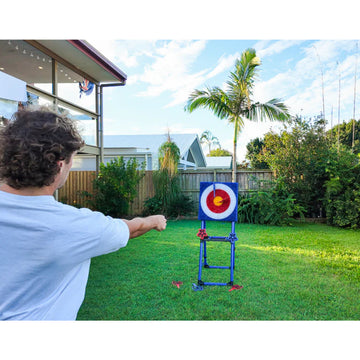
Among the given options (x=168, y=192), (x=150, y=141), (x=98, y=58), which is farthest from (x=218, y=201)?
(x=150, y=141)

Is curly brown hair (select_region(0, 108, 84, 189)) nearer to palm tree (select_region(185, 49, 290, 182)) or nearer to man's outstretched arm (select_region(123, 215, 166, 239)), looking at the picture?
man's outstretched arm (select_region(123, 215, 166, 239))

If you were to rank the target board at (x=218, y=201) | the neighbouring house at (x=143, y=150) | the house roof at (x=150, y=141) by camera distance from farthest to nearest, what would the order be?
the house roof at (x=150, y=141), the neighbouring house at (x=143, y=150), the target board at (x=218, y=201)

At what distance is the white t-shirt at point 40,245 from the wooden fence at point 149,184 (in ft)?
24.1

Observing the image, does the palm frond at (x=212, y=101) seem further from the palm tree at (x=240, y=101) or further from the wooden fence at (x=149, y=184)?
the wooden fence at (x=149, y=184)

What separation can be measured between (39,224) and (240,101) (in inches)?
337

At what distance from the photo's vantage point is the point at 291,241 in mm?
4934

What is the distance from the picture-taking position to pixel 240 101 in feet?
28.5

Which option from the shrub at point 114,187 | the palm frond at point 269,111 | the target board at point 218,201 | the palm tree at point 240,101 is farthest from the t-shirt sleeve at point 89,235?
the palm frond at point 269,111

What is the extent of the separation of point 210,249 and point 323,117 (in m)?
5.00

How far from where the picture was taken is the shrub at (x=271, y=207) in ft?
22.0

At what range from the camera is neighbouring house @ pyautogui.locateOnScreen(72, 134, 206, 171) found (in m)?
10.4

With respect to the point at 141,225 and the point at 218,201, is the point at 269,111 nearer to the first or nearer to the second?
the point at 218,201
